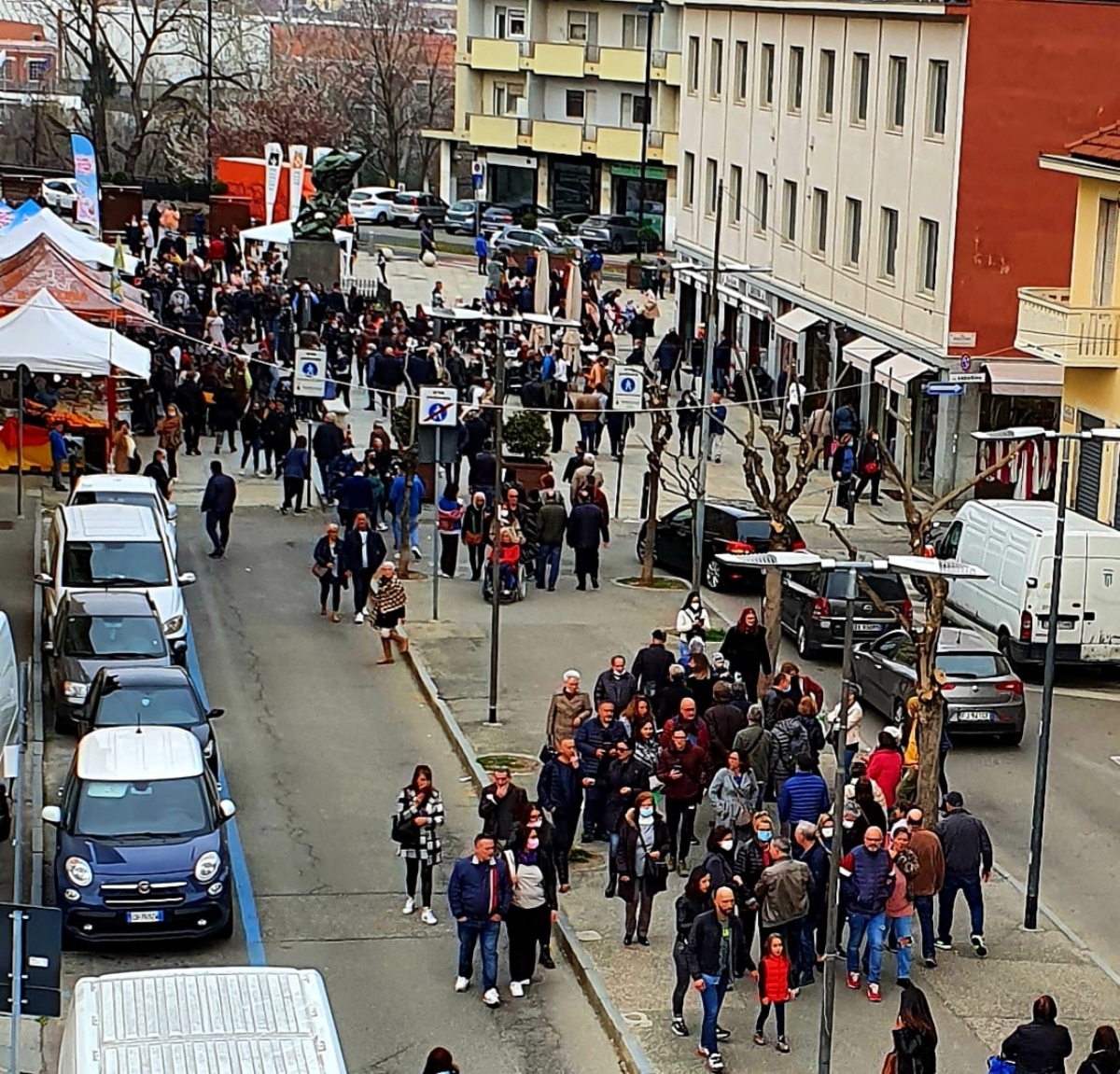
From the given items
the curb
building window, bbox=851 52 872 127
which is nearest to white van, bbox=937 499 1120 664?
the curb

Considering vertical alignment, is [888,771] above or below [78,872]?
above

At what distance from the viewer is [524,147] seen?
85562 millimetres

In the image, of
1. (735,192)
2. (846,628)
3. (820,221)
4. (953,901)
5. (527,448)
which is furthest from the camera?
(735,192)

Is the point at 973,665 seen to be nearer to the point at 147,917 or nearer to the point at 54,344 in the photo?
the point at 147,917

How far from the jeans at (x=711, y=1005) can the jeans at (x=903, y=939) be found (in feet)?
6.73

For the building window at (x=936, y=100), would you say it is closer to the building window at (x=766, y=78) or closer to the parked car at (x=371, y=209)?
the building window at (x=766, y=78)

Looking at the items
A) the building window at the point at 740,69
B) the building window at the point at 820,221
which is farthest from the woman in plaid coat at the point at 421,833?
the building window at the point at 740,69

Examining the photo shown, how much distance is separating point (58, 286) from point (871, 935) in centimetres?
2315

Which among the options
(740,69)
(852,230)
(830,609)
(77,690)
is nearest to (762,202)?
(740,69)

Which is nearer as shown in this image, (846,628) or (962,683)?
(846,628)

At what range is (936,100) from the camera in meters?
39.1

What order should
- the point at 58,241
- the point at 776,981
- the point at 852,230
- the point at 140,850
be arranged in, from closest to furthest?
the point at 776,981
the point at 140,850
the point at 58,241
the point at 852,230

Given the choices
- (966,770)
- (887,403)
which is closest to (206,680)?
(966,770)

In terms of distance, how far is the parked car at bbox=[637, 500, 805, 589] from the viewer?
101 ft
